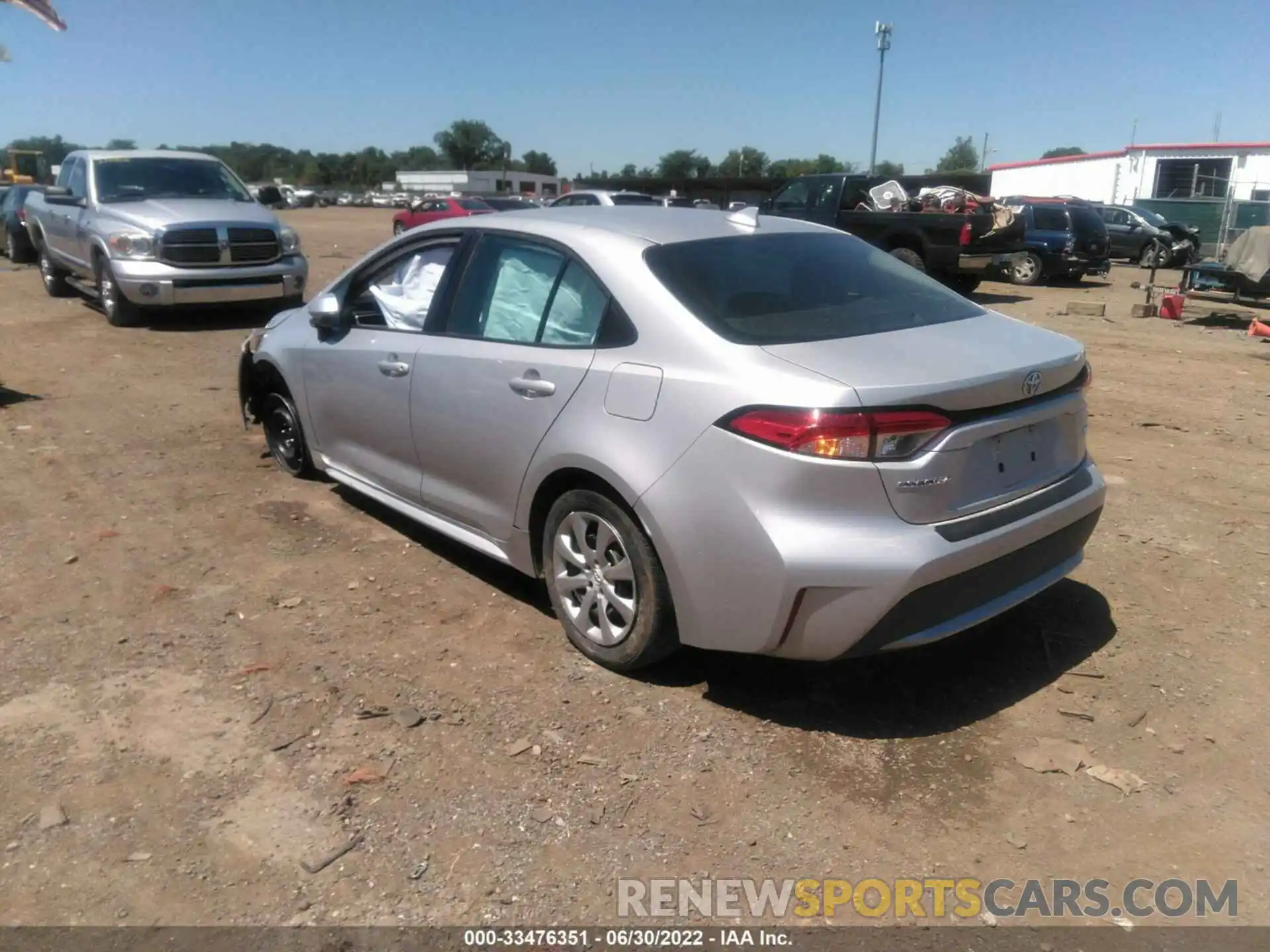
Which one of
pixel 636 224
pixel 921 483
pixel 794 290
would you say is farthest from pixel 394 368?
pixel 921 483

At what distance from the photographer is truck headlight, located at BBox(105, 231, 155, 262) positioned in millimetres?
11289

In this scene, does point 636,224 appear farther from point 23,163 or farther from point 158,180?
point 23,163

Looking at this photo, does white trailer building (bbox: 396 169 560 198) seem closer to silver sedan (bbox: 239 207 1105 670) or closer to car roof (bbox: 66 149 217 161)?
car roof (bbox: 66 149 217 161)

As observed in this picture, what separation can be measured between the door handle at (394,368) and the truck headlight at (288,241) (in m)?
8.11

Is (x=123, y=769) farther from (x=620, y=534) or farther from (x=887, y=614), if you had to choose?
(x=887, y=614)

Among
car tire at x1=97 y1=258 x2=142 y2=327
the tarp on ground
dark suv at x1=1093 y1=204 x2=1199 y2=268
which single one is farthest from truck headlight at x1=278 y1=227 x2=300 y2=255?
dark suv at x1=1093 y1=204 x2=1199 y2=268

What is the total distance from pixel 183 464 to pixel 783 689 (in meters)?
4.51

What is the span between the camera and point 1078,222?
68.0ft

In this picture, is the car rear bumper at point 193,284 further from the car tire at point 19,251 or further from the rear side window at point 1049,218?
the rear side window at point 1049,218

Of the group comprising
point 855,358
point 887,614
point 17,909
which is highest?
point 855,358

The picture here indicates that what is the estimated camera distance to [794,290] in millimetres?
3896

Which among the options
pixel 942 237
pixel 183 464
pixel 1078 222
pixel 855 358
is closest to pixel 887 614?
pixel 855 358

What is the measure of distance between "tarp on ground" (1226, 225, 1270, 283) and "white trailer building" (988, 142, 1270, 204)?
1755cm

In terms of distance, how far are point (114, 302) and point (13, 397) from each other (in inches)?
152
